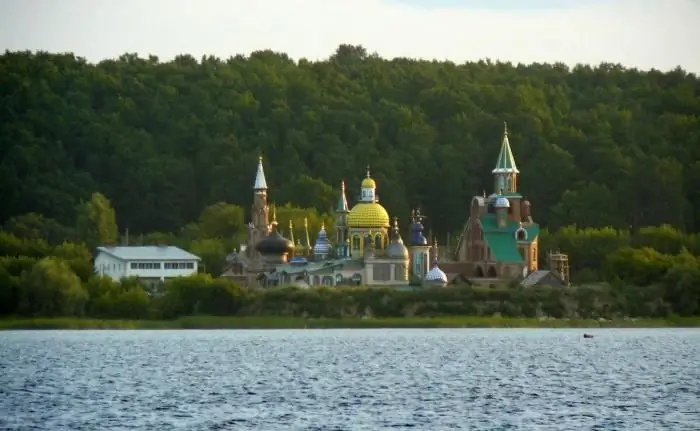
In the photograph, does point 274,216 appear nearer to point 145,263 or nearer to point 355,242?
point 145,263

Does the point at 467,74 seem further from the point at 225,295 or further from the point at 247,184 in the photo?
the point at 225,295

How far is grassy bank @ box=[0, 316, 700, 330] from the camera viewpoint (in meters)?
121

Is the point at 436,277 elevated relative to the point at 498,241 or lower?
lower

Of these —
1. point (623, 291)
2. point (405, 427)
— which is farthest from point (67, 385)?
point (623, 291)

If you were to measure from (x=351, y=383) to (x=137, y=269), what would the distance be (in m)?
64.4

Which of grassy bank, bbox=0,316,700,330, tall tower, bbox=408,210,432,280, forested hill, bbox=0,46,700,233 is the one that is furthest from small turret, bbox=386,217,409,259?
forested hill, bbox=0,46,700,233

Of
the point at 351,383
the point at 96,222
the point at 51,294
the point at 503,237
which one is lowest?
the point at 351,383

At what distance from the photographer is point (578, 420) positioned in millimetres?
65438

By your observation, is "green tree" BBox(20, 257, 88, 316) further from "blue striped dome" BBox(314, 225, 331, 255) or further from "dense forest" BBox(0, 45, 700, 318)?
"dense forest" BBox(0, 45, 700, 318)

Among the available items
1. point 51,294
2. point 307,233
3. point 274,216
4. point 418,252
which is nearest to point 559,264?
point 418,252

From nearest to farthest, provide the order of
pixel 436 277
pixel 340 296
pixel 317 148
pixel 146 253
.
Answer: pixel 340 296
pixel 436 277
pixel 146 253
pixel 317 148

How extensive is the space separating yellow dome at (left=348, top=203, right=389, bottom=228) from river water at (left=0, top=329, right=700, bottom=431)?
21943mm

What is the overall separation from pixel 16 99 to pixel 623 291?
60.9 meters

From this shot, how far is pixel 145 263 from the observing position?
142 m
